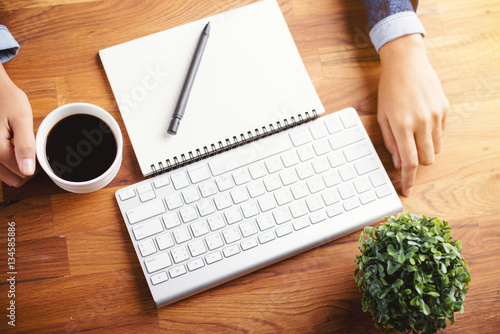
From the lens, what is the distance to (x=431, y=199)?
2.35 feet

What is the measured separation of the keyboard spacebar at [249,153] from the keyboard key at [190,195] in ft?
0.15

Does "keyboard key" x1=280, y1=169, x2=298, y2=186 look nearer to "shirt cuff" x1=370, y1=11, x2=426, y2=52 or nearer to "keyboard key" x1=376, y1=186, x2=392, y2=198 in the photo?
"keyboard key" x1=376, y1=186, x2=392, y2=198

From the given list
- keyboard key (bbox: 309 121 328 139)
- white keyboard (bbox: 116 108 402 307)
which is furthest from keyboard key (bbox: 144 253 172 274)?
keyboard key (bbox: 309 121 328 139)

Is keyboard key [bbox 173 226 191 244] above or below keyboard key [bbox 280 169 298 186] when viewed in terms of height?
above

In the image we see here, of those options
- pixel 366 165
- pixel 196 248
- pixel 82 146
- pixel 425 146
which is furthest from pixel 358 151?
pixel 82 146

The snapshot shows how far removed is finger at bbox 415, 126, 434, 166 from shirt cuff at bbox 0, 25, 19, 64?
2.44ft

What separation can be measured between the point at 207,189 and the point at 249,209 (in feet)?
0.26

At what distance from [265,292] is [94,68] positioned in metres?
0.50

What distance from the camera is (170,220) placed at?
633mm

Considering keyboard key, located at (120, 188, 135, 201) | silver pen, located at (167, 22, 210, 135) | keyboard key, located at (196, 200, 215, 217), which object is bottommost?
keyboard key, located at (196, 200, 215, 217)

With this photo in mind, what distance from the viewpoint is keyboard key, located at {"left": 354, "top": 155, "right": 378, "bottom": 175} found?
684 mm

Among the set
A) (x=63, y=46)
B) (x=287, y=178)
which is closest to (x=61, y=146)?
(x=63, y=46)

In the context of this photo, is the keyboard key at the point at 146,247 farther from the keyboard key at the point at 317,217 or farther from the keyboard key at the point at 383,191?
the keyboard key at the point at 383,191

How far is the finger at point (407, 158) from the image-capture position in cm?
69
